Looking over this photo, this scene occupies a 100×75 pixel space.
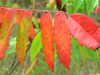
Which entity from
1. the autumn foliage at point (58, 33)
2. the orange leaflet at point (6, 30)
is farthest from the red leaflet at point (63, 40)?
the orange leaflet at point (6, 30)

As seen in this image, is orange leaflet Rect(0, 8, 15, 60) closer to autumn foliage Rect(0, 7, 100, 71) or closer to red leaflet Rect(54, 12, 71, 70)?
autumn foliage Rect(0, 7, 100, 71)

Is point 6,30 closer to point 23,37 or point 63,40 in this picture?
point 23,37

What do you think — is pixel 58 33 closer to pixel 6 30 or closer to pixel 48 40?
pixel 48 40

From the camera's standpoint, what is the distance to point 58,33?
0.36 metres

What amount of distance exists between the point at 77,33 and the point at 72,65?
7.02 ft

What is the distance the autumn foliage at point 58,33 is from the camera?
333mm

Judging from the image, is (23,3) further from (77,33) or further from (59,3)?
(77,33)

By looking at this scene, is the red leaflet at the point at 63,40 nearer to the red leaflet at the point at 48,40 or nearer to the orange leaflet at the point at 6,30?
the red leaflet at the point at 48,40

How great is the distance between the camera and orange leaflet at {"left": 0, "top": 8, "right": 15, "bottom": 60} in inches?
14.0

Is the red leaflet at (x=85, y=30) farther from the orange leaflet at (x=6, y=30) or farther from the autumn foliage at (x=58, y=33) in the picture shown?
the orange leaflet at (x=6, y=30)

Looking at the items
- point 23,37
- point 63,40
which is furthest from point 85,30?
point 23,37

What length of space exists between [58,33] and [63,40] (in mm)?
24

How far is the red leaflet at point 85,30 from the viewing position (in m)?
0.32

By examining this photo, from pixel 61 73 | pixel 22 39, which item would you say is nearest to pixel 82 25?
pixel 22 39
